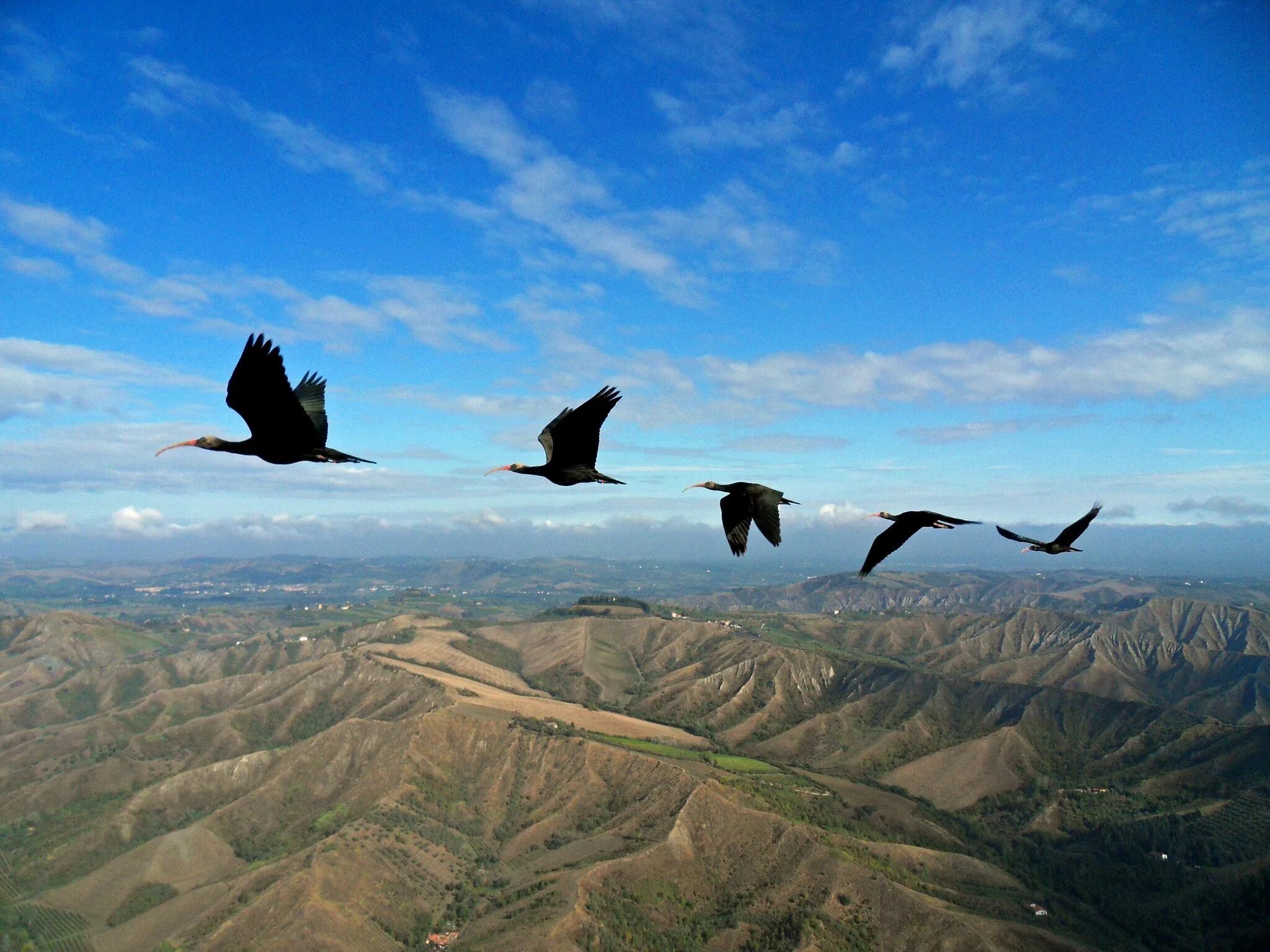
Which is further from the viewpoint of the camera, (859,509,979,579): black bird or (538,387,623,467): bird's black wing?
(538,387,623,467): bird's black wing

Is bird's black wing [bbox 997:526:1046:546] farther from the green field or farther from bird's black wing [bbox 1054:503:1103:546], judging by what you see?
the green field

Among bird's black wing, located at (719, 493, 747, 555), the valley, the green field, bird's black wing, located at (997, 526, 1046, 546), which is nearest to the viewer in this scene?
bird's black wing, located at (997, 526, 1046, 546)

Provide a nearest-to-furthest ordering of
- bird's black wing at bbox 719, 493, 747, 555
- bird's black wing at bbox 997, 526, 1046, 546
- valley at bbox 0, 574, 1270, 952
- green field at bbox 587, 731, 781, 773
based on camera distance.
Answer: bird's black wing at bbox 997, 526, 1046, 546 < bird's black wing at bbox 719, 493, 747, 555 < valley at bbox 0, 574, 1270, 952 < green field at bbox 587, 731, 781, 773

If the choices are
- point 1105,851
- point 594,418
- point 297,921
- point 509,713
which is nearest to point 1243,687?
point 1105,851

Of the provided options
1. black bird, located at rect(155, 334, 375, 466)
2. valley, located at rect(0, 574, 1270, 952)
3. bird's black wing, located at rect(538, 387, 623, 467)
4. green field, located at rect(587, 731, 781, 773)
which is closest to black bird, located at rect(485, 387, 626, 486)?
bird's black wing, located at rect(538, 387, 623, 467)

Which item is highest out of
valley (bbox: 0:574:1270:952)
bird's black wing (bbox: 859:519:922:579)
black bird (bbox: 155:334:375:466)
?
black bird (bbox: 155:334:375:466)

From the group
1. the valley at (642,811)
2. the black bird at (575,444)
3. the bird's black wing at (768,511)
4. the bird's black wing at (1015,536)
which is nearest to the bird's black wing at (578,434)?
the black bird at (575,444)

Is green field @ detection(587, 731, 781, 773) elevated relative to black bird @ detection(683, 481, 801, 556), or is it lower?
lower
